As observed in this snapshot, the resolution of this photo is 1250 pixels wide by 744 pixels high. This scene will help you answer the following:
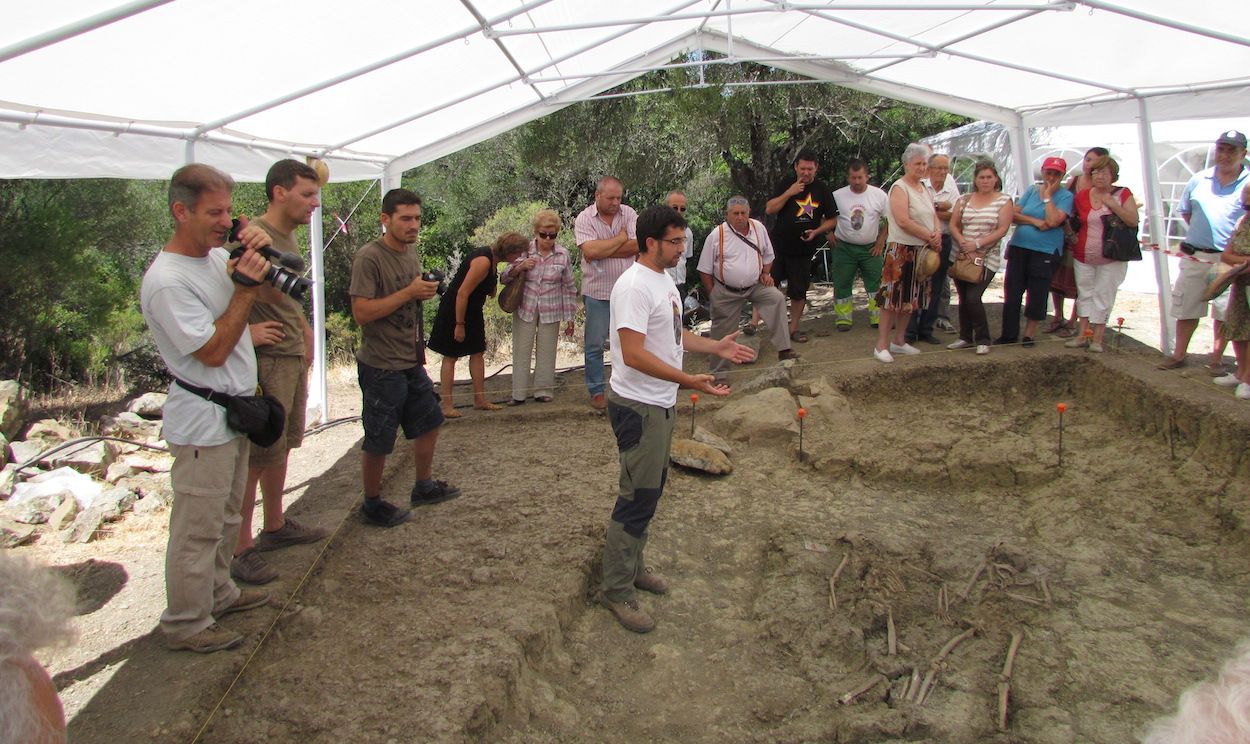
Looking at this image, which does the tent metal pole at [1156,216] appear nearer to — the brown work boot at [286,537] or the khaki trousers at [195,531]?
the brown work boot at [286,537]

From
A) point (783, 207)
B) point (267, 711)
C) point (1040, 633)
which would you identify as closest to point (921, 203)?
point (783, 207)

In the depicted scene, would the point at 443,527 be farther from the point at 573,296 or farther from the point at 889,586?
the point at 573,296

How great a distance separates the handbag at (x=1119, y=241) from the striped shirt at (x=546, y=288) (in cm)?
425

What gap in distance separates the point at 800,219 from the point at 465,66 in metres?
3.34

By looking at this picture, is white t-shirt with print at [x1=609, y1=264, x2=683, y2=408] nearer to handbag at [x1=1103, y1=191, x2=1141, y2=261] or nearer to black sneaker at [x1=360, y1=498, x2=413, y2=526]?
black sneaker at [x1=360, y1=498, x2=413, y2=526]

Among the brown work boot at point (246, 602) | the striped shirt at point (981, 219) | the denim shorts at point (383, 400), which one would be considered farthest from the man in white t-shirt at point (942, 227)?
the brown work boot at point (246, 602)

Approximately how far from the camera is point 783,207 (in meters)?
7.75

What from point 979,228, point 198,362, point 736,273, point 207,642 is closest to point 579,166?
point 736,273

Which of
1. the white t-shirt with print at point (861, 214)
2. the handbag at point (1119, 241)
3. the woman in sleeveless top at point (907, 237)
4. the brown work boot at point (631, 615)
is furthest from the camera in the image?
the white t-shirt with print at point (861, 214)

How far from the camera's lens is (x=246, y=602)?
3.36 metres

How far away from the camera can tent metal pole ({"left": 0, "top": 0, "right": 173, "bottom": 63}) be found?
119 inches

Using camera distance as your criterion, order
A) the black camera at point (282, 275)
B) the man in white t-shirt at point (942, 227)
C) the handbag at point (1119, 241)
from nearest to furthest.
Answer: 1. the black camera at point (282, 275)
2. the handbag at point (1119, 241)
3. the man in white t-shirt at point (942, 227)

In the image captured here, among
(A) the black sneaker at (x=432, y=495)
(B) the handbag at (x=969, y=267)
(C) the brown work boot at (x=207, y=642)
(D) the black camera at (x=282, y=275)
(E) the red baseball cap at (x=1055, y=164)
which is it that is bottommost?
(C) the brown work boot at (x=207, y=642)

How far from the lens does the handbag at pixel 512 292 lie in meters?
6.57
